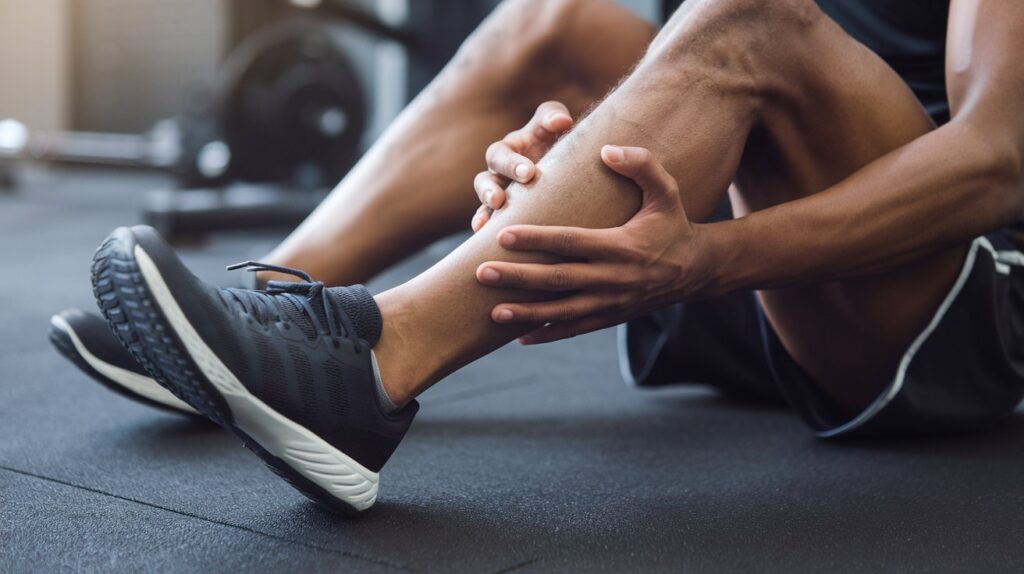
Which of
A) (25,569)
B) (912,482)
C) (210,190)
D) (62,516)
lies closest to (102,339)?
(62,516)

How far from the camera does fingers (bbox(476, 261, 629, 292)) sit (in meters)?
0.70

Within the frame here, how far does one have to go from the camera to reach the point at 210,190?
330 cm

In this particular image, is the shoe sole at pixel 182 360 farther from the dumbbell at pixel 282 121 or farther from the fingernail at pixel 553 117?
the dumbbell at pixel 282 121

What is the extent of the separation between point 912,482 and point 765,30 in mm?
422

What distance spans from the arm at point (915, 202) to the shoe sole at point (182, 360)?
339mm

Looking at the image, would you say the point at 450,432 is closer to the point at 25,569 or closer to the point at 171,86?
the point at 25,569

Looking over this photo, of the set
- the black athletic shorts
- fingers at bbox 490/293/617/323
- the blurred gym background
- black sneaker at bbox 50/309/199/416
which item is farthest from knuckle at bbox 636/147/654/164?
the blurred gym background

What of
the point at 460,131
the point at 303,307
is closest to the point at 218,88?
the point at 460,131

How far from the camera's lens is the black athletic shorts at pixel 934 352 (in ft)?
2.90

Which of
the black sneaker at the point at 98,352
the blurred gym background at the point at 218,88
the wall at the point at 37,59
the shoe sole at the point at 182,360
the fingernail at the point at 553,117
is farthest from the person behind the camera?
the wall at the point at 37,59

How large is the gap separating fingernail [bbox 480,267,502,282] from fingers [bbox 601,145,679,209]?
0.11 meters

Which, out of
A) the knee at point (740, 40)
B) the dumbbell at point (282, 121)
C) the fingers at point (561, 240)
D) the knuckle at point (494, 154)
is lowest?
the dumbbell at point (282, 121)

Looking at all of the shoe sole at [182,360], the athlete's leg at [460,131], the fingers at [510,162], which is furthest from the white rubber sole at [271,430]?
the athlete's leg at [460,131]

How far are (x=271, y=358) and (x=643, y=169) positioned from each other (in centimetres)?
29
